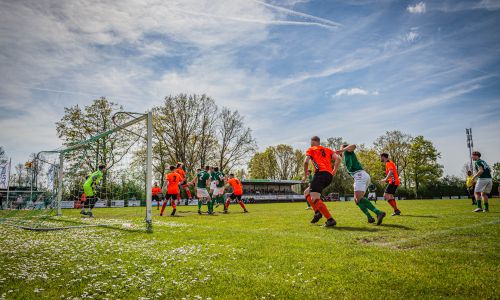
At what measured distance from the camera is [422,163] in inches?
2368

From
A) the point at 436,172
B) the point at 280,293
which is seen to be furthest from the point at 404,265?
the point at 436,172

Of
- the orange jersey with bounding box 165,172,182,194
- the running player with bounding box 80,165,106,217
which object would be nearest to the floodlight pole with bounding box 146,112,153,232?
the running player with bounding box 80,165,106,217

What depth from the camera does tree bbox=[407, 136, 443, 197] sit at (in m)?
59.2

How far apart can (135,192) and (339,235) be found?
9492 mm

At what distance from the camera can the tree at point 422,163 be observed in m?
59.2

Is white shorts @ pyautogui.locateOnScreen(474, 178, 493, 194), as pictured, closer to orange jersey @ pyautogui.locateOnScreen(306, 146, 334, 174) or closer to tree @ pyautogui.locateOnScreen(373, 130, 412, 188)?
orange jersey @ pyautogui.locateOnScreen(306, 146, 334, 174)

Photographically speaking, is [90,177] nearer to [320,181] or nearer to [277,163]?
[320,181]

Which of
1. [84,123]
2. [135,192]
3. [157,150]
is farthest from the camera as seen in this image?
[157,150]

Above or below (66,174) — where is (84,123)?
above

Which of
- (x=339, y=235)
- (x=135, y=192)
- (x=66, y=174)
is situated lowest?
(x=339, y=235)

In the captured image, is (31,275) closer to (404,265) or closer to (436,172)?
(404,265)

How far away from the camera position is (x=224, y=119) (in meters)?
47.8

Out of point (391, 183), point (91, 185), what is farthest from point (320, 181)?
point (91, 185)

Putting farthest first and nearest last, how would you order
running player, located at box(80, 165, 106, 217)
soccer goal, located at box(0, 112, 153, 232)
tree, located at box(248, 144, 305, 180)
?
tree, located at box(248, 144, 305, 180), running player, located at box(80, 165, 106, 217), soccer goal, located at box(0, 112, 153, 232)
